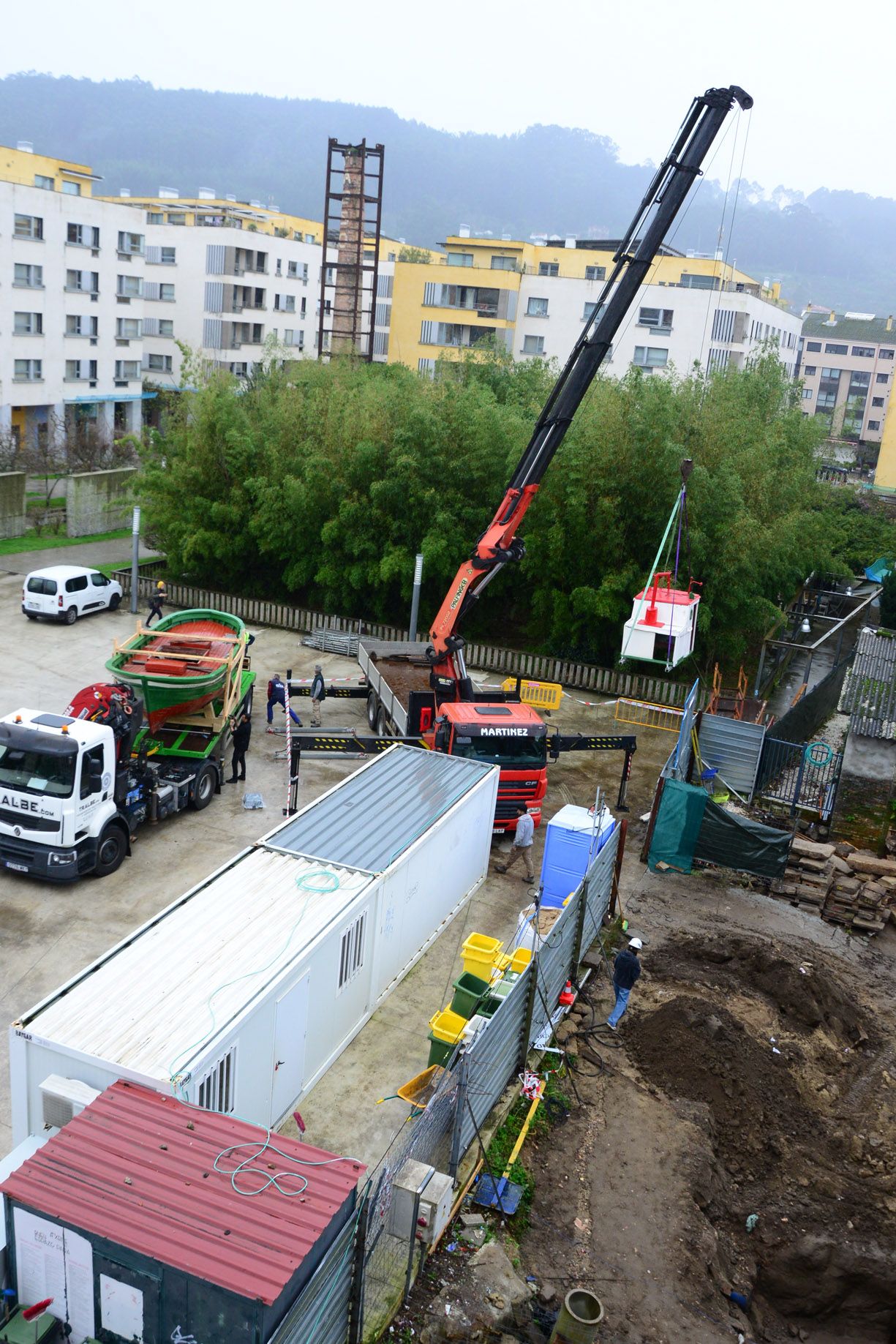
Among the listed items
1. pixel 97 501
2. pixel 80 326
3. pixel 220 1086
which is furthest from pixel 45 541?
pixel 220 1086

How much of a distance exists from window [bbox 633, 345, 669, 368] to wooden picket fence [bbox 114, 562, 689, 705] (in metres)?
24.8

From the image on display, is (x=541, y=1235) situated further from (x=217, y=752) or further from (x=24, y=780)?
(x=217, y=752)

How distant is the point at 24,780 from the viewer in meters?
13.7

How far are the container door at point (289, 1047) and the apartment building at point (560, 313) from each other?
39.3 metres

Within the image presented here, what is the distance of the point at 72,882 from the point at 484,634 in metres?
16.3

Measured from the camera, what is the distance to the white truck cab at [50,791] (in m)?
13.7

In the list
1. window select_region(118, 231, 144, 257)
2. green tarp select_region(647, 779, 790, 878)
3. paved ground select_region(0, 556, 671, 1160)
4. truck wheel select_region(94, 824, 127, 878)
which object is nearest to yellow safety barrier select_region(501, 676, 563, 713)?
paved ground select_region(0, 556, 671, 1160)

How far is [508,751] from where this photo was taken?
1689cm

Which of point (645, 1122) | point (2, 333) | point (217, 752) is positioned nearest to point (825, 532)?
point (217, 752)

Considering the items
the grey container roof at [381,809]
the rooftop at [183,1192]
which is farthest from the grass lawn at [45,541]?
the rooftop at [183,1192]

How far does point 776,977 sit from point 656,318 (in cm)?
3905

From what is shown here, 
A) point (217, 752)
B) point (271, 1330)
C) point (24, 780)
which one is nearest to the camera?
point (271, 1330)

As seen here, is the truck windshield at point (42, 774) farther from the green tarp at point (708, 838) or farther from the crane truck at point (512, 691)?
the green tarp at point (708, 838)

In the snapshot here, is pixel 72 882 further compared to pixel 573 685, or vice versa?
pixel 573 685
